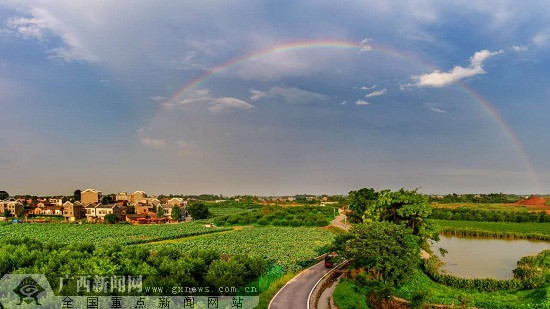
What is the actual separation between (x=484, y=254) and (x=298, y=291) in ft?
99.3

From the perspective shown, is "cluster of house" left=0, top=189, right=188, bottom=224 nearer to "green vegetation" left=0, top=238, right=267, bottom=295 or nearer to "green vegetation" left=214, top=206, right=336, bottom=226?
"green vegetation" left=214, top=206, right=336, bottom=226

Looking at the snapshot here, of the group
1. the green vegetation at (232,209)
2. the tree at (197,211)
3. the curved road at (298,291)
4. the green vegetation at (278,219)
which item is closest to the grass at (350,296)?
the curved road at (298,291)

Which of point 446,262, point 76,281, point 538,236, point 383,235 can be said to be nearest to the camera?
point 76,281

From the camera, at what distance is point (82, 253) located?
2717cm

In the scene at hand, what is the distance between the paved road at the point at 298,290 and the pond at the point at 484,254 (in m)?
11.6

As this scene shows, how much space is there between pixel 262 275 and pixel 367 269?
7.10m

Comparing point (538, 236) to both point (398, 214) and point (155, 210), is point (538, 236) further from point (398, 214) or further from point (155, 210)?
point (155, 210)

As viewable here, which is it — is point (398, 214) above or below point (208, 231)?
above

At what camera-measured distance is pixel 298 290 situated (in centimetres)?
2395

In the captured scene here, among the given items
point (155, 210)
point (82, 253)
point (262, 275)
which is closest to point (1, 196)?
point (155, 210)

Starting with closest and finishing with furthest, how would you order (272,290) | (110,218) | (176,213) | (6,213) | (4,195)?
(272,290) → (110,218) → (176,213) → (6,213) → (4,195)

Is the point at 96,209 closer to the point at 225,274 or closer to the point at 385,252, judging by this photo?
the point at 225,274

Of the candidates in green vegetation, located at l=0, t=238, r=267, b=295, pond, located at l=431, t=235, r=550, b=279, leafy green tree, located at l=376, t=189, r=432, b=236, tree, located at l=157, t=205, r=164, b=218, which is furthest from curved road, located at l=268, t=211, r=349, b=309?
tree, located at l=157, t=205, r=164, b=218

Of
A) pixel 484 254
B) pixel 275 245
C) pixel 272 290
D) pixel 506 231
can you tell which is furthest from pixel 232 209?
pixel 272 290
